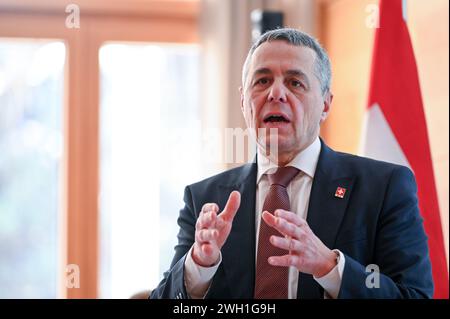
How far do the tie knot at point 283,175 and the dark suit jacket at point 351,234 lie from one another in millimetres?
37

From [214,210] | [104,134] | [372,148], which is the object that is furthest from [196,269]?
[104,134]

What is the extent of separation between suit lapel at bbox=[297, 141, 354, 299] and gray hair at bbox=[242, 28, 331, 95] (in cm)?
15

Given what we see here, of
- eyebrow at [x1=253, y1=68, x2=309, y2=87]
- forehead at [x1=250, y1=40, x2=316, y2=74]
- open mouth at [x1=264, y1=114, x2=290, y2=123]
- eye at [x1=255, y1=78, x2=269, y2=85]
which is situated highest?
forehead at [x1=250, y1=40, x2=316, y2=74]

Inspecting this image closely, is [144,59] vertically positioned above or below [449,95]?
above

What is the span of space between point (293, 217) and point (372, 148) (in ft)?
4.57

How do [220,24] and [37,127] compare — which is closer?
[37,127]

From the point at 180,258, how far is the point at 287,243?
0.25 metres

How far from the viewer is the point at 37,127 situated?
273 cm

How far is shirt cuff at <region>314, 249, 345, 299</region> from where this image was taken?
112 cm

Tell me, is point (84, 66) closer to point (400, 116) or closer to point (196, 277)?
point (400, 116)

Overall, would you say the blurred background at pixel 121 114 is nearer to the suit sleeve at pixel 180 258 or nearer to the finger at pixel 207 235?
the suit sleeve at pixel 180 258

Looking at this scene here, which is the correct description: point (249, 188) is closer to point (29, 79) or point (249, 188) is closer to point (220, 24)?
point (29, 79)

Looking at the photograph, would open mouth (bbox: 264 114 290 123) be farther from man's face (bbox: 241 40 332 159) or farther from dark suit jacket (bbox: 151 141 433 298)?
dark suit jacket (bbox: 151 141 433 298)

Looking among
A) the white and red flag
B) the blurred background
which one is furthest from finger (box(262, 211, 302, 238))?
the white and red flag
